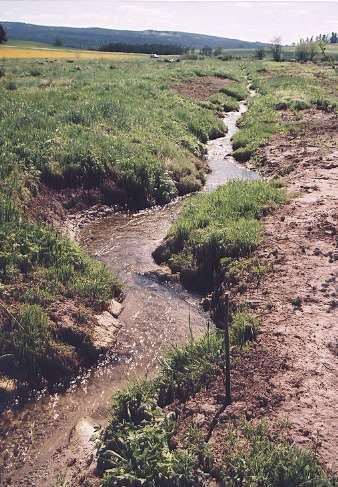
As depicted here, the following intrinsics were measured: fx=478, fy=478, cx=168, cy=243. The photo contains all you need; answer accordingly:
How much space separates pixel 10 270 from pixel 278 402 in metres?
6.55

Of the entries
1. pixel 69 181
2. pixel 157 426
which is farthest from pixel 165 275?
pixel 69 181

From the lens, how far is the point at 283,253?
41.3ft

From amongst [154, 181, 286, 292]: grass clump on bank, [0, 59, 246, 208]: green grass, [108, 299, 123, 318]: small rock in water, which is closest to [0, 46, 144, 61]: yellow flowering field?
[0, 59, 246, 208]: green grass

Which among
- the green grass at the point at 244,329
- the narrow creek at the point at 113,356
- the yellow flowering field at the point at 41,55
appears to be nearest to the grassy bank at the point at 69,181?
the narrow creek at the point at 113,356

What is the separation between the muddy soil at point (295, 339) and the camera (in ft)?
24.4

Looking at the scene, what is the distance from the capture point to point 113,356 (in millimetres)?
10031

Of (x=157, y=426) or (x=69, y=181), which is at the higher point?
(x=69, y=181)

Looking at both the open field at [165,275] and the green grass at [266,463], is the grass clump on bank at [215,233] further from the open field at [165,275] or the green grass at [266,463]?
the green grass at [266,463]

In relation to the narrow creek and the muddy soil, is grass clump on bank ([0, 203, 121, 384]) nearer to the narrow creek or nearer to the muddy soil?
the narrow creek

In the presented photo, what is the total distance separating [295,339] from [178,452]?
11.0 ft

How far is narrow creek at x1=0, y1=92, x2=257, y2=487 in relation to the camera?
24.9ft

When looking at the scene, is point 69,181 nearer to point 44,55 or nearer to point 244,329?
point 244,329

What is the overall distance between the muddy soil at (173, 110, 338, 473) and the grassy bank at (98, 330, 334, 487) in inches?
9.3

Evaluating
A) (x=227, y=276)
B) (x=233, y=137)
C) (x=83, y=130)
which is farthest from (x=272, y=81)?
(x=227, y=276)
